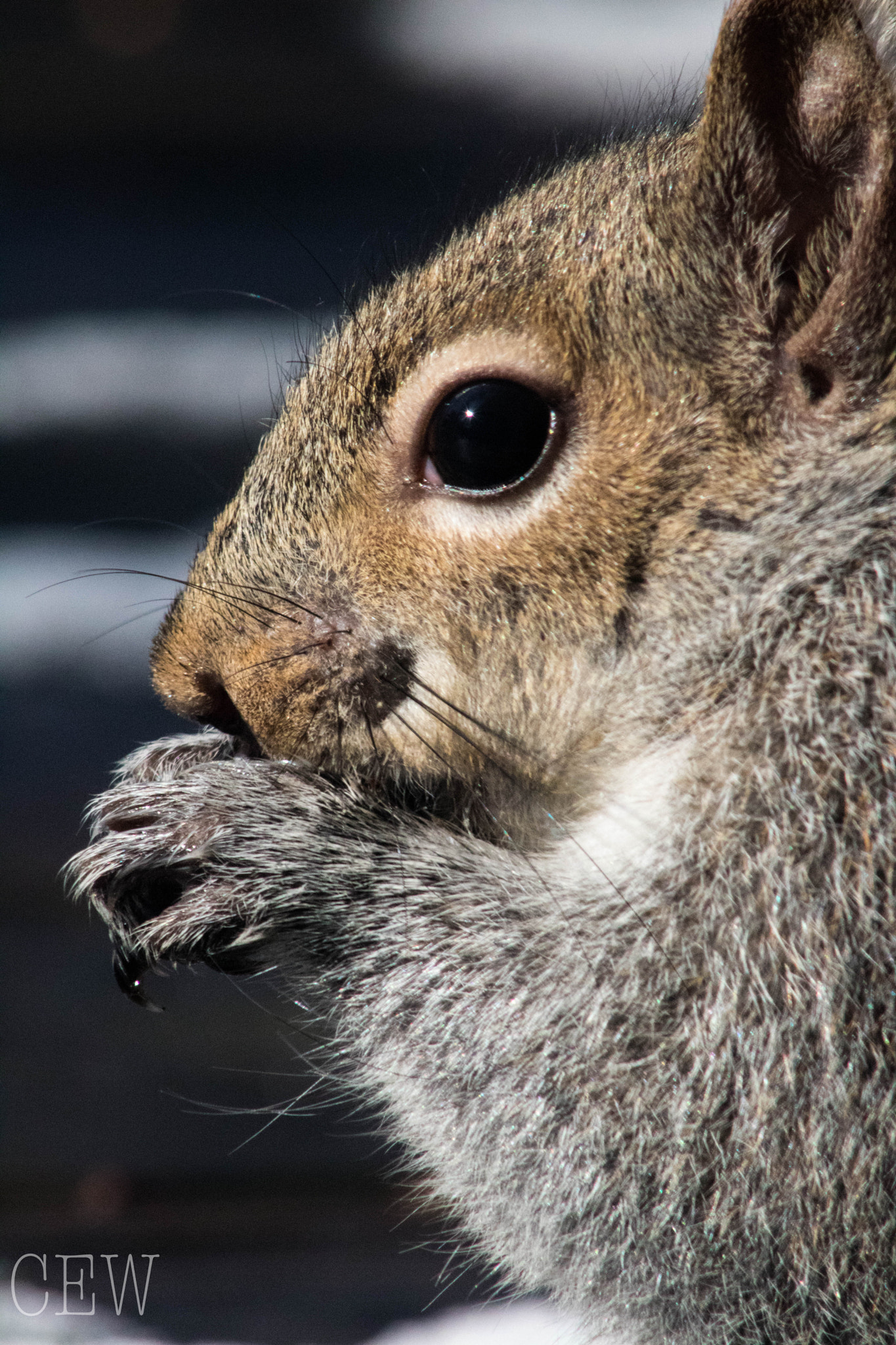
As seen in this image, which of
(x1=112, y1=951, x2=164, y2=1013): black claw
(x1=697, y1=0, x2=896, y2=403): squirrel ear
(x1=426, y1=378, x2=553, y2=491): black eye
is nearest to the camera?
(x1=697, y1=0, x2=896, y2=403): squirrel ear

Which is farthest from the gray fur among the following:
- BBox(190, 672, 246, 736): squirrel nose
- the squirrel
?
BBox(190, 672, 246, 736): squirrel nose

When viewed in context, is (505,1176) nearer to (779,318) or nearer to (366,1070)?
(366,1070)

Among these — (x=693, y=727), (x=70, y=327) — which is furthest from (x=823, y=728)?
(x=70, y=327)

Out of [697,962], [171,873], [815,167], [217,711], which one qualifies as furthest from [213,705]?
[815,167]

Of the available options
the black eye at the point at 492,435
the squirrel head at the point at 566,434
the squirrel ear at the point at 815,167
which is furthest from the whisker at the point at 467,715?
the squirrel ear at the point at 815,167

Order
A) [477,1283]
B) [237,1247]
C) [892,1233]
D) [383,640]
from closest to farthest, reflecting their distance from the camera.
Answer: [892,1233]
[383,640]
[477,1283]
[237,1247]

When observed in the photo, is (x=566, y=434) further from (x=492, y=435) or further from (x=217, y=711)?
(x=217, y=711)

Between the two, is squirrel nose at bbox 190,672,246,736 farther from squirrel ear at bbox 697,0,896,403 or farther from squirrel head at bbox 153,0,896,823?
squirrel ear at bbox 697,0,896,403
